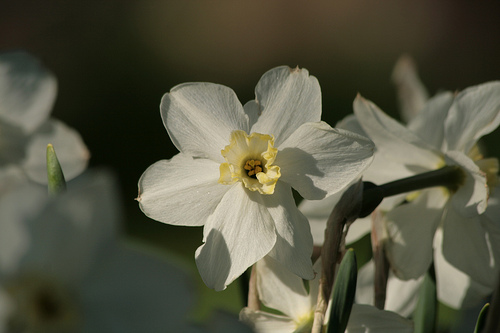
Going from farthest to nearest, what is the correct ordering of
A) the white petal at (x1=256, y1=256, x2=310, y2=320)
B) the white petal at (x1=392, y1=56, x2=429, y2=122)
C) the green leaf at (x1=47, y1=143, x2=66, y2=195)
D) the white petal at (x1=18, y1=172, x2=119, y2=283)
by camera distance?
the white petal at (x1=392, y1=56, x2=429, y2=122) → the white petal at (x1=256, y1=256, x2=310, y2=320) → the green leaf at (x1=47, y1=143, x2=66, y2=195) → the white petal at (x1=18, y1=172, x2=119, y2=283)

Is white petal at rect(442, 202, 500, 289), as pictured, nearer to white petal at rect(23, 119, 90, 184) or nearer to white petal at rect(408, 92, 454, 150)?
Result: white petal at rect(408, 92, 454, 150)

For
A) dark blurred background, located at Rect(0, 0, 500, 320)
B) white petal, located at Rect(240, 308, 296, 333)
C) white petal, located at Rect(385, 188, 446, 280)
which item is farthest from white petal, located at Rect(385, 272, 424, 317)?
dark blurred background, located at Rect(0, 0, 500, 320)

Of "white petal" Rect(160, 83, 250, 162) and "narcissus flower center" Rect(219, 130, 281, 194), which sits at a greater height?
"white petal" Rect(160, 83, 250, 162)

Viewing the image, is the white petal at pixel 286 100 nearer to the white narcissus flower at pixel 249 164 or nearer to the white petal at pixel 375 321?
the white narcissus flower at pixel 249 164

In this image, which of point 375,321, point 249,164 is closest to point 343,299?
point 375,321

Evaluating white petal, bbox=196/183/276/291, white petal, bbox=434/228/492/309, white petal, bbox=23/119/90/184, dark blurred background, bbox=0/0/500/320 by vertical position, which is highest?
white petal, bbox=196/183/276/291

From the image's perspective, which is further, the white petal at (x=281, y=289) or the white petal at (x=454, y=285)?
the white petal at (x=454, y=285)

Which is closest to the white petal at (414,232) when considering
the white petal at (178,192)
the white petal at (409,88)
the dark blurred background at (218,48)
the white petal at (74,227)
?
the white petal at (178,192)

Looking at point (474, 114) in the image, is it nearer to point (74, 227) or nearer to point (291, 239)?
point (291, 239)
